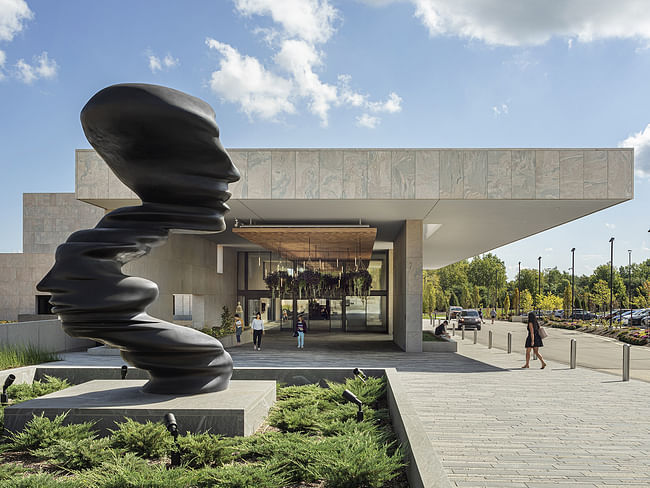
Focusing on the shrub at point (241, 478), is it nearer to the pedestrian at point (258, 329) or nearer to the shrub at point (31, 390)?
the shrub at point (31, 390)

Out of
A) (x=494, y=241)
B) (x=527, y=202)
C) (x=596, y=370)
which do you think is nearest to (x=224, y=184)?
(x=527, y=202)

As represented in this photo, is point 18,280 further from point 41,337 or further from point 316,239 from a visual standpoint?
point 316,239

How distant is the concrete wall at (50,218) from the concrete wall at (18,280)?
1077cm

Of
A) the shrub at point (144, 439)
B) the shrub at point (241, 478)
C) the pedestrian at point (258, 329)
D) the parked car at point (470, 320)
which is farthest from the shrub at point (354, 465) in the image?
the parked car at point (470, 320)

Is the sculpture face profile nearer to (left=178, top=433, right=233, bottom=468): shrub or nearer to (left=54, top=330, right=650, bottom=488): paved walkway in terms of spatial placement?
(left=178, top=433, right=233, bottom=468): shrub

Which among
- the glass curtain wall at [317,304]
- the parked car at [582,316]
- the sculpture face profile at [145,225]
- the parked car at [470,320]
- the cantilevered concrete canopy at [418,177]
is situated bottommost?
the parked car at [582,316]

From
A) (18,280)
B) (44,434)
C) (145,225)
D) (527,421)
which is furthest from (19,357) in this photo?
(18,280)

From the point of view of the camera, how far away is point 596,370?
603 inches

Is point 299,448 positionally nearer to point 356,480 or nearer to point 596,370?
point 356,480

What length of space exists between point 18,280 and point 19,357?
22730 mm

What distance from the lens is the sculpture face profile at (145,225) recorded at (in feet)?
21.8

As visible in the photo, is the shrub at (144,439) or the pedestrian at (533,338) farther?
the pedestrian at (533,338)

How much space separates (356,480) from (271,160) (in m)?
11.9

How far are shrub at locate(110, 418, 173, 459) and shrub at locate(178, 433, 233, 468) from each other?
0.32 metres
